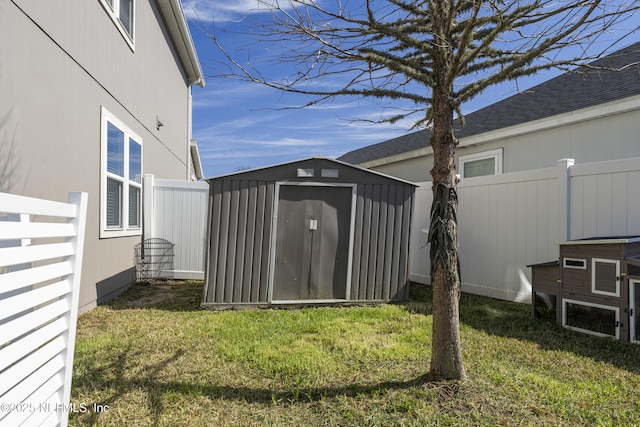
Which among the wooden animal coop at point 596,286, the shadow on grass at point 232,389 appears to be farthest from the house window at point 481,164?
the shadow on grass at point 232,389

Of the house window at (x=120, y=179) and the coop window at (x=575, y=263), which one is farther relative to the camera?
the house window at (x=120, y=179)

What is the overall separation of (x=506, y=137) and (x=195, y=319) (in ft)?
22.8

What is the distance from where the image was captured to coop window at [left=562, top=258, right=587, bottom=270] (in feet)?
13.3

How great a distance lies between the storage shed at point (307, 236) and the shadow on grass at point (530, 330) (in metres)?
0.83

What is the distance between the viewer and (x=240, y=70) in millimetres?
2998

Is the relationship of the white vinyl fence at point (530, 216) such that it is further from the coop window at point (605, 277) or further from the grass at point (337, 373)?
the grass at point (337, 373)

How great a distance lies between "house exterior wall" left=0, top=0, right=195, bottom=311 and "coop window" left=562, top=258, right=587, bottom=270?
215 inches

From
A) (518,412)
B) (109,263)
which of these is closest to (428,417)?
(518,412)

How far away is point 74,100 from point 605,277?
5.99 metres

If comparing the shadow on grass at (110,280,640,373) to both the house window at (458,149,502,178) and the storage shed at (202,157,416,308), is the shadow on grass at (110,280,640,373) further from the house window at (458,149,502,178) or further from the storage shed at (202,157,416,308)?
the house window at (458,149,502,178)

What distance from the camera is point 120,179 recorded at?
586cm

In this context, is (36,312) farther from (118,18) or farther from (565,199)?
(118,18)

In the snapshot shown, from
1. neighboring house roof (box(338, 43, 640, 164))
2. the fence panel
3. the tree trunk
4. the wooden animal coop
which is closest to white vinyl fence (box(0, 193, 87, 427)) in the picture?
the tree trunk

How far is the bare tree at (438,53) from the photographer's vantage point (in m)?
2.65
